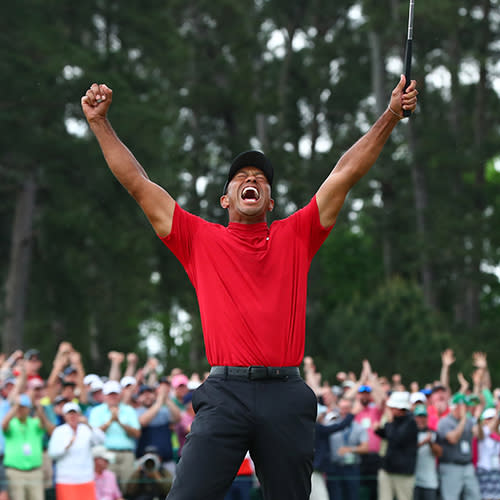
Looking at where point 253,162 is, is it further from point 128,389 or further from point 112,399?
point 128,389

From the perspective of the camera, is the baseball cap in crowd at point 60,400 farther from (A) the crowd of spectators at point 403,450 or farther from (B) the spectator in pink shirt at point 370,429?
(B) the spectator in pink shirt at point 370,429

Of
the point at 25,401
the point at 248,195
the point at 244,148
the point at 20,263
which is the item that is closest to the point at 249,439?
the point at 248,195

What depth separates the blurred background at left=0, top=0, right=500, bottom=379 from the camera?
1043 inches

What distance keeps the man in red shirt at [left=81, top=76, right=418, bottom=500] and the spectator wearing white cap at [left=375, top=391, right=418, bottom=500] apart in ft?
25.2

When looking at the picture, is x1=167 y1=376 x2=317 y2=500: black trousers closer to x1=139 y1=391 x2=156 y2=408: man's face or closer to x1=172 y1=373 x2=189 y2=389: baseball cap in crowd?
x1=139 y1=391 x2=156 y2=408: man's face

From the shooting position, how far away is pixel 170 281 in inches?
1400

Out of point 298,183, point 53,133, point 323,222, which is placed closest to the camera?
point 323,222

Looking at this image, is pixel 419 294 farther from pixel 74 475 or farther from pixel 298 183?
pixel 74 475

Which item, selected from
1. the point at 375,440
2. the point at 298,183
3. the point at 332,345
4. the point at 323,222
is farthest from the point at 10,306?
the point at 323,222

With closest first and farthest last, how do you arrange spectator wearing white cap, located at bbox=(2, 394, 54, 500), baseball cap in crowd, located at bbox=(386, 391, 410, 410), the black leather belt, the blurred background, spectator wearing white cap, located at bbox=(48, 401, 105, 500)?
the black leather belt
spectator wearing white cap, located at bbox=(48, 401, 105, 500)
spectator wearing white cap, located at bbox=(2, 394, 54, 500)
baseball cap in crowd, located at bbox=(386, 391, 410, 410)
the blurred background

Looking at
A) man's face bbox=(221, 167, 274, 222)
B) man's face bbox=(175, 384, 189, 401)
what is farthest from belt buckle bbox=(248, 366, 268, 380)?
man's face bbox=(175, 384, 189, 401)

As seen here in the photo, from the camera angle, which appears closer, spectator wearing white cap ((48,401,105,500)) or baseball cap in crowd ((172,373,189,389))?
spectator wearing white cap ((48,401,105,500))

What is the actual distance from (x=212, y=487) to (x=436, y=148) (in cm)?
3366

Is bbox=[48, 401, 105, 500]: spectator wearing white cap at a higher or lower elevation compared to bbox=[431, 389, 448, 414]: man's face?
lower
